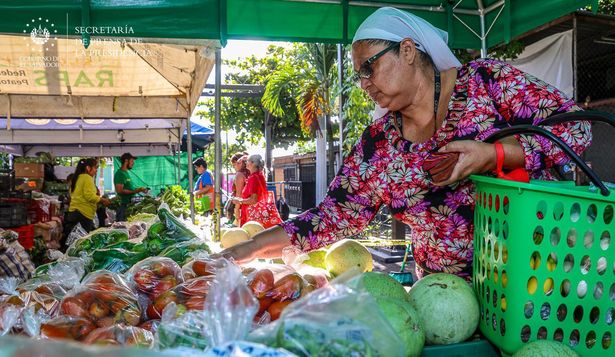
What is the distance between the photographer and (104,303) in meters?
1.37

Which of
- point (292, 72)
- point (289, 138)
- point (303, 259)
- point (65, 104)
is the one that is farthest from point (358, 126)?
point (289, 138)

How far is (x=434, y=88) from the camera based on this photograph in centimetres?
186

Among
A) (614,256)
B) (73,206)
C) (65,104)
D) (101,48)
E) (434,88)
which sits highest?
(101,48)

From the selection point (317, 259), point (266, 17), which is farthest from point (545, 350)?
point (266, 17)

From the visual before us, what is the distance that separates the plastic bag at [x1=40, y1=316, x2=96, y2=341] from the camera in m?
1.16

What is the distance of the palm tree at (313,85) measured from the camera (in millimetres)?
10734

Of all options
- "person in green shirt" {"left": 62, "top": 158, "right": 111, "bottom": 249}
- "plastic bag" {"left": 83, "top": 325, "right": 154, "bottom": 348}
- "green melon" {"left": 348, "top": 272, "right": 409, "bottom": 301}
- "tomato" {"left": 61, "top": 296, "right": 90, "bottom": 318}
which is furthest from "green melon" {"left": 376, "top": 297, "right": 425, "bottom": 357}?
"person in green shirt" {"left": 62, "top": 158, "right": 111, "bottom": 249}

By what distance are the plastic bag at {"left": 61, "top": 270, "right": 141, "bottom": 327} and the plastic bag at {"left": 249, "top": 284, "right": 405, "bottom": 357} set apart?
26.6 inches

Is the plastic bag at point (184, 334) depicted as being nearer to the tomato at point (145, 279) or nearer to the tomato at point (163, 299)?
the tomato at point (163, 299)

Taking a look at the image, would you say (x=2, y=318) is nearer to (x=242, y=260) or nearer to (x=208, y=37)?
(x=242, y=260)

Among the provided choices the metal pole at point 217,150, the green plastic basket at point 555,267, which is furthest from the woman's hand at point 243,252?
the metal pole at point 217,150

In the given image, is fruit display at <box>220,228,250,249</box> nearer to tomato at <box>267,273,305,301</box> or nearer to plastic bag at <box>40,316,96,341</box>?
tomato at <box>267,273,305,301</box>

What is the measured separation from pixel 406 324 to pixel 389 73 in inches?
39.8

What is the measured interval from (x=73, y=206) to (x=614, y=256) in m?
8.67
